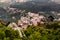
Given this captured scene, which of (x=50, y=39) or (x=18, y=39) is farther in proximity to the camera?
(x=50, y=39)

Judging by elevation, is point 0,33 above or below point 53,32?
above

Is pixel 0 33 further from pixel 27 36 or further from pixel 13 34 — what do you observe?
pixel 27 36

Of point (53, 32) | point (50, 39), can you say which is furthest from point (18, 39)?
point (53, 32)

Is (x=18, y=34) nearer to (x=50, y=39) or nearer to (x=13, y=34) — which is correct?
(x=13, y=34)

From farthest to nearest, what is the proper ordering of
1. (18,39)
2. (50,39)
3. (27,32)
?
1. (27,32)
2. (50,39)
3. (18,39)

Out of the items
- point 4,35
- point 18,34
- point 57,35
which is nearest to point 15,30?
point 18,34

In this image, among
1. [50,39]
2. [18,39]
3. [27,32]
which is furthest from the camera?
[27,32]

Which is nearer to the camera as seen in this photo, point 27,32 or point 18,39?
point 18,39

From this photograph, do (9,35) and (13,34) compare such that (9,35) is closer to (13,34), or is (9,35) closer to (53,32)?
(13,34)
